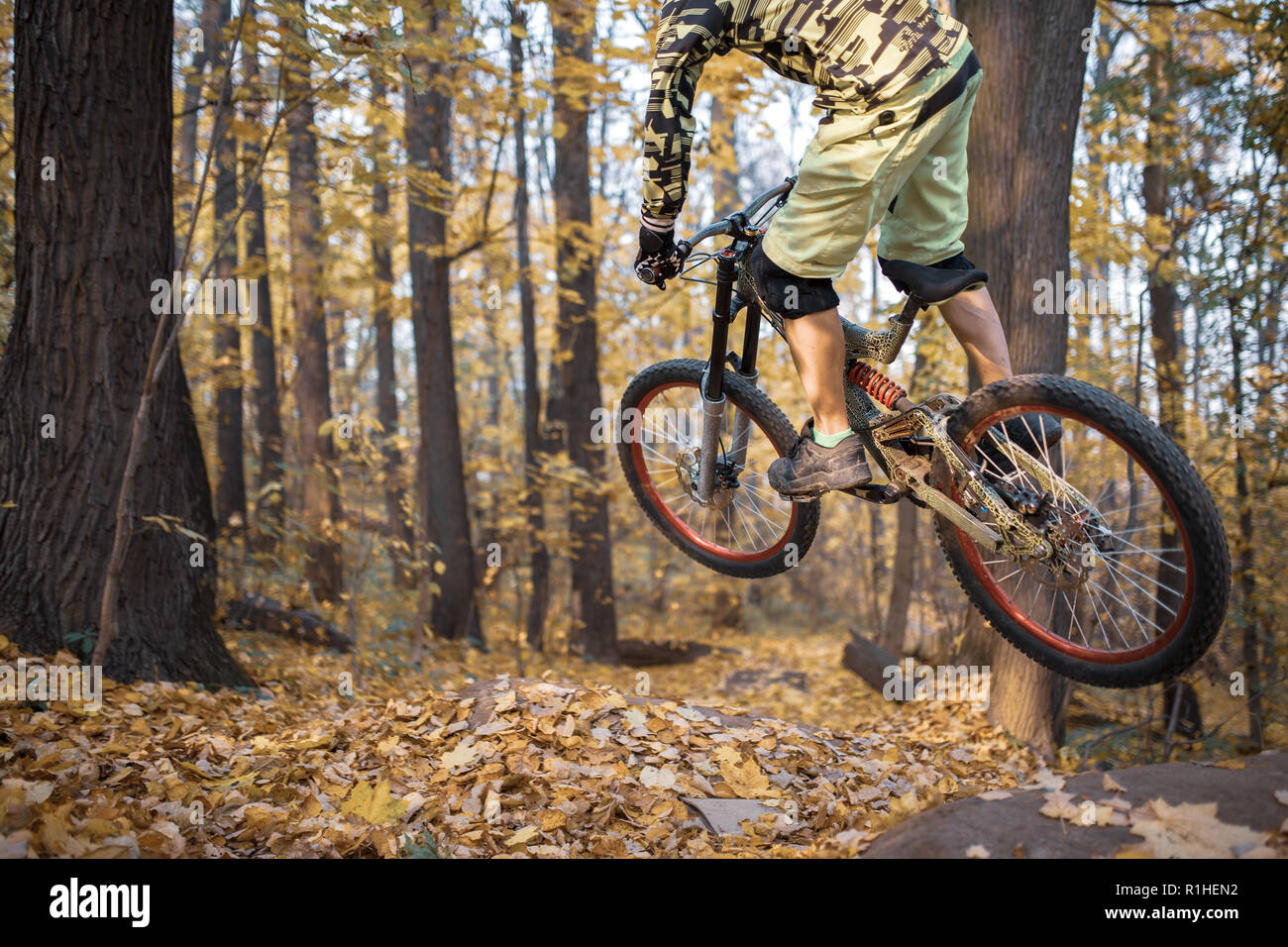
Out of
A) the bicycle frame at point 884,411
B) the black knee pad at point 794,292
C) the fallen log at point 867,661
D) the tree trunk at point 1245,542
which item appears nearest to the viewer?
the bicycle frame at point 884,411

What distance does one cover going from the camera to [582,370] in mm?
8914

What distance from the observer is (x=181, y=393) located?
14.0 feet

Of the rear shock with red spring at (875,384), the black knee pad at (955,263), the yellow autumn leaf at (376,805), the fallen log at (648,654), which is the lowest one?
the fallen log at (648,654)

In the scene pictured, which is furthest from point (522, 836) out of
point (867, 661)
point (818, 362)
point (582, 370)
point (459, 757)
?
point (867, 661)

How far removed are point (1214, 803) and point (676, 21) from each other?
2.76 m

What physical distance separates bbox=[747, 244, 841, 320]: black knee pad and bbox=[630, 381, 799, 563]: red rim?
727 mm

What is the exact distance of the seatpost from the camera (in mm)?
3309

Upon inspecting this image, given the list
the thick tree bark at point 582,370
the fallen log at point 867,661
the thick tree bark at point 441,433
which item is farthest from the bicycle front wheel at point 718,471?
the fallen log at point 867,661

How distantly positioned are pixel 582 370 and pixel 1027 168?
17.3ft

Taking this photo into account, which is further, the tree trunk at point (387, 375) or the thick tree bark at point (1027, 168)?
the tree trunk at point (387, 375)

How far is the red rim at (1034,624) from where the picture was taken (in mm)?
2338

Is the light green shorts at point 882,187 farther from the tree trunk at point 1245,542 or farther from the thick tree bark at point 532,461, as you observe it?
the thick tree bark at point 532,461
